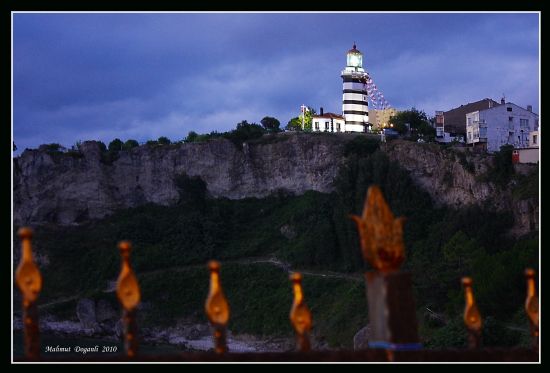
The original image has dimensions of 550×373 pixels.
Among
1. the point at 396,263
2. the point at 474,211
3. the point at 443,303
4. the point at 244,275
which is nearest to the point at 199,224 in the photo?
the point at 244,275

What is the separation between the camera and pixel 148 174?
82.2 m

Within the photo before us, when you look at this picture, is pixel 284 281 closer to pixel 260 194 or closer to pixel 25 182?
pixel 260 194

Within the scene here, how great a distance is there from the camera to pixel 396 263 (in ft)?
22.9

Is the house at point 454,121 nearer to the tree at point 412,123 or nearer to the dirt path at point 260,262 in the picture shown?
the tree at point 412,123

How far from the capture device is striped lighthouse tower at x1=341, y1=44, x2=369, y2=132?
3344 inches

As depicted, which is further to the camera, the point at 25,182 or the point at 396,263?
the point at 25,182

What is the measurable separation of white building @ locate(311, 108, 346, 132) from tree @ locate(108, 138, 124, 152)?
14713mm

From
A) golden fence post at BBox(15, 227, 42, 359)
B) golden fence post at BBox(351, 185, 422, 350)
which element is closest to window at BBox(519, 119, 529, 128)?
golden fence post at BBox(351, 185, 422, 350)

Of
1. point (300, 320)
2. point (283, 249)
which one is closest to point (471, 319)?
point (300, 320)

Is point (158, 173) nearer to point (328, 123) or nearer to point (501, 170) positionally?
point (328, 123)

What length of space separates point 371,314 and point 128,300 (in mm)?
1523

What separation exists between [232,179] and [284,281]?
1647 centimetres

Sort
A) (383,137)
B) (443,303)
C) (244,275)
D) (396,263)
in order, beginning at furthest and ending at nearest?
(383,137) → (244,275) → (443,303) → (396,263)

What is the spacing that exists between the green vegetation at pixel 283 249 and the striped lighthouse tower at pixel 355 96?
7.56m
